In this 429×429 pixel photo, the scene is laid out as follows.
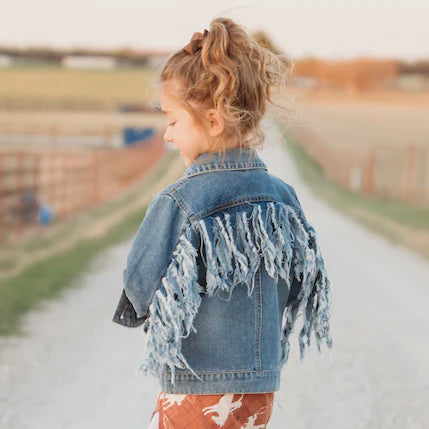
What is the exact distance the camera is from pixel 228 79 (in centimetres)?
188

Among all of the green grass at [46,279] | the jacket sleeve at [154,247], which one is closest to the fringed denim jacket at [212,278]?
the jacket sleeve at [154,247]

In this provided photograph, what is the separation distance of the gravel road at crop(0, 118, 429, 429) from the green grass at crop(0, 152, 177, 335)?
0.37 feet

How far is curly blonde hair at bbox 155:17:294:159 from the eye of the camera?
1.89m

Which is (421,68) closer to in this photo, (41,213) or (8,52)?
(8,52)

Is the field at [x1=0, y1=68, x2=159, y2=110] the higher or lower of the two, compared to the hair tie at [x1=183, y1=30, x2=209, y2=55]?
lower

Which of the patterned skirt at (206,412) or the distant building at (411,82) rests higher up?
the patterned skirt at (206,412)

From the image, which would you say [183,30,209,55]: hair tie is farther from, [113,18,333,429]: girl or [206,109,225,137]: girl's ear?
[206,109,225,137]: girl's ear

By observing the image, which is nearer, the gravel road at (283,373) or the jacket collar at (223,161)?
the jacket collar at (223,161)

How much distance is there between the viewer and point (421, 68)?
71.9 metres

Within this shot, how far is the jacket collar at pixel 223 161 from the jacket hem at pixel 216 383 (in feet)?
1.67

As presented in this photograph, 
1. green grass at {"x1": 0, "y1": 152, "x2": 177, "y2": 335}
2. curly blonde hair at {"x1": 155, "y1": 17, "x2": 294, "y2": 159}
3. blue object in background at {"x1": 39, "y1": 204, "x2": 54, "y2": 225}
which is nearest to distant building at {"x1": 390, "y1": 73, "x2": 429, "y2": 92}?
blue object in background at {"x1": 39, "y1": 204, "x2": 54, "y2": 225}

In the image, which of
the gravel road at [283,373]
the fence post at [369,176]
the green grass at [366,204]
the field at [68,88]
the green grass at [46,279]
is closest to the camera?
the gravel road at [283,373]

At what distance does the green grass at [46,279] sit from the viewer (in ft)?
18.9

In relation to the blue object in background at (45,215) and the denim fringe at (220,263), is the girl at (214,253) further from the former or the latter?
the blue object in background at (45,215)
